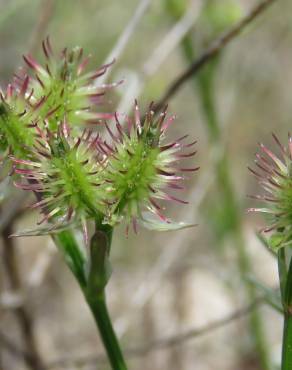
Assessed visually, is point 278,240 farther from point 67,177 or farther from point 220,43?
point 220,43

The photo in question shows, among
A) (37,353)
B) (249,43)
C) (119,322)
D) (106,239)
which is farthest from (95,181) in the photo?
(249,43)

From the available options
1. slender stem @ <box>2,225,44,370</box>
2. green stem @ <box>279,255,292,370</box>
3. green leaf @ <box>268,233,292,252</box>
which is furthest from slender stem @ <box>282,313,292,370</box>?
slender stem @ <box>2,225,44,370</box>

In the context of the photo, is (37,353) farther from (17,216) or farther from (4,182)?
(4,182)

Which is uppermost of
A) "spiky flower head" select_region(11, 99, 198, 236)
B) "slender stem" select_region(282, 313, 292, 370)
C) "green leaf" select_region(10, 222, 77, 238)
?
"spiky flower head" select_region(11, 99, 198, 236)

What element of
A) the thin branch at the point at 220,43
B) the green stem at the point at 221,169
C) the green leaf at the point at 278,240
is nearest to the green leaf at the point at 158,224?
the green leaf at the point at 278,240

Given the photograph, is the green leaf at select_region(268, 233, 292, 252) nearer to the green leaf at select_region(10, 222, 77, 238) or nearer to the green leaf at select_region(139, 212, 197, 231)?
the green leaf at select_region(139, 212, 197, 231)

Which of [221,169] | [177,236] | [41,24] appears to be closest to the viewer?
[41,24]

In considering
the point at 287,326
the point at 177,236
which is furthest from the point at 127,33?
the point at 177,236
